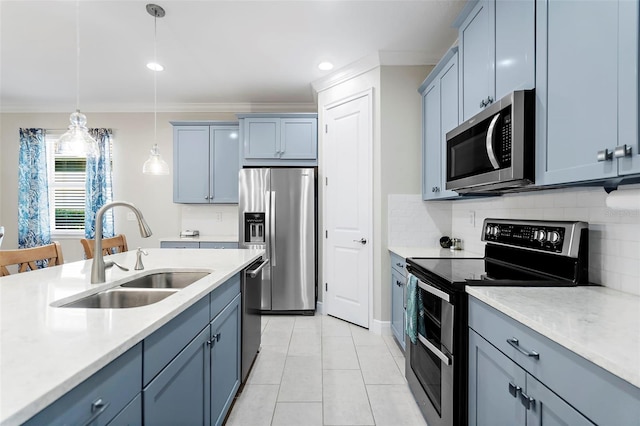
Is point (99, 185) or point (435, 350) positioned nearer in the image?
point (435, 350)

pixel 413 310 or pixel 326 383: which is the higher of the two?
pixel 413 310

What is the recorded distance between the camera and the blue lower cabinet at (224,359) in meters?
1.58

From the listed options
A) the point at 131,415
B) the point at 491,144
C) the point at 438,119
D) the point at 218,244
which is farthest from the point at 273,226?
the point at 131,415

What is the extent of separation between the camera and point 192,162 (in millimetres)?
4398

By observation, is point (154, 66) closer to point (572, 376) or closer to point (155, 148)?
point (155, 148)

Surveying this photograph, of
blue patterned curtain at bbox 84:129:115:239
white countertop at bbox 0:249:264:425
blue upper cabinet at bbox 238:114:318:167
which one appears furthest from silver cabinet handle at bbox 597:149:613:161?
blue patterned curtain at bbox 84:129:115:239

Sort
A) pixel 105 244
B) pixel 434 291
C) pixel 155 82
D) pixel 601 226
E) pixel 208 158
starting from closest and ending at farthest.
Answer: pixel 601 226 → pixel 434 291 → pixel 105 244 → pixel 155 82 → pixel 208 158

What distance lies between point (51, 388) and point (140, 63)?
371 cm

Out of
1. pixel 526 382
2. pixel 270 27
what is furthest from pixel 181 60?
pixel 526 382

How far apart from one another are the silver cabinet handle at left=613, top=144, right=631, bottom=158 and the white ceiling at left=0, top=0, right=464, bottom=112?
1.96 m

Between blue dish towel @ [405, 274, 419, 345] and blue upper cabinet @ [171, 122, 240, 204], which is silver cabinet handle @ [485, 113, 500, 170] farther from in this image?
blue upper cabinet @ [171, 122, 240, 204]

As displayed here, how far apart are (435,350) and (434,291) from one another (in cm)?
30

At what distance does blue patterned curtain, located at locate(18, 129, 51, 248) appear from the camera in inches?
182

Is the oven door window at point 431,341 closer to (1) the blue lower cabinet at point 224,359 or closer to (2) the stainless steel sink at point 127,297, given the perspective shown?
(1) the blue lower cabinet at point 224,359
